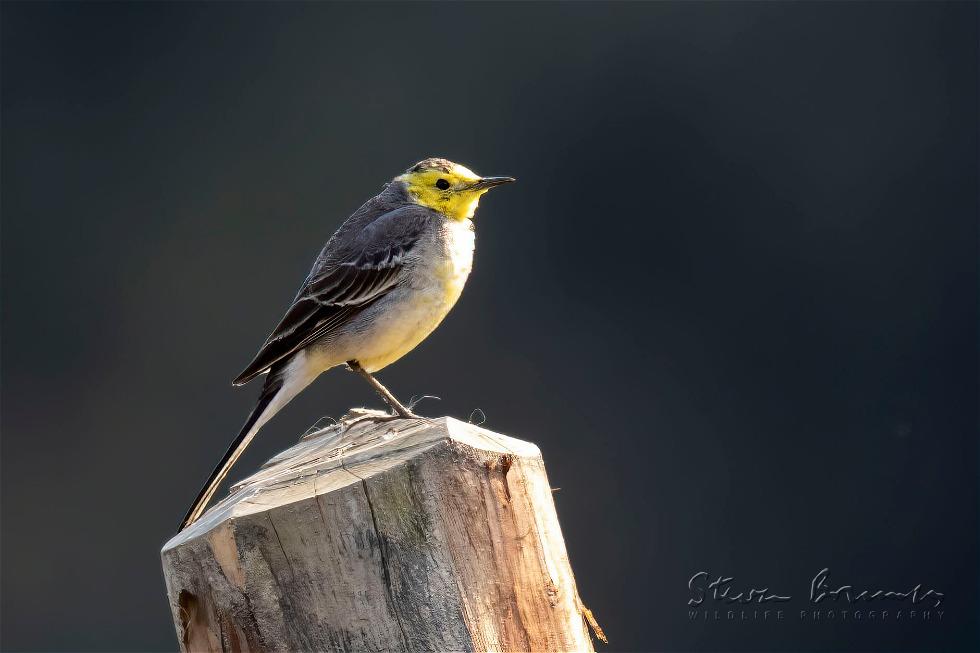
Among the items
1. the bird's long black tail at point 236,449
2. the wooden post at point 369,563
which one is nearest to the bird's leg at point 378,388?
the bird's long black tail at point 236,449

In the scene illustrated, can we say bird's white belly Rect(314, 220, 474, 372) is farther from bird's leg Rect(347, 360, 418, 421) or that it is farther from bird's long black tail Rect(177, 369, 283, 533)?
bird's long black tail Rect(177, 369, 283, 533)

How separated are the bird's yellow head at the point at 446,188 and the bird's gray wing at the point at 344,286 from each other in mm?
292

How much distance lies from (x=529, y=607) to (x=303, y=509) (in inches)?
28.2

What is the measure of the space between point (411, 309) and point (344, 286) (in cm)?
35

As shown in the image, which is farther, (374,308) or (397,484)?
(374,308)

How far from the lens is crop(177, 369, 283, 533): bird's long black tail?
4.22m

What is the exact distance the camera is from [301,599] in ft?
10.1

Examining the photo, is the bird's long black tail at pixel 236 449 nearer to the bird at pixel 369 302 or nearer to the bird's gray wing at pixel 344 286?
the bird at pixel 369 302

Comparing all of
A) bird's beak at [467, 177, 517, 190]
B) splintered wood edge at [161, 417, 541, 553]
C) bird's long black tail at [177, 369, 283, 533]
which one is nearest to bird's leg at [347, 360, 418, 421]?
bird's long black tail at [177, 369, 283, 533]

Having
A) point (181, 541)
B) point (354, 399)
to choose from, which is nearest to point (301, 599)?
point (181, 541)

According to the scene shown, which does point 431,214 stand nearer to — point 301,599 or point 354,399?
point 301,599

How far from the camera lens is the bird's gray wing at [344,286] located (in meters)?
5.50

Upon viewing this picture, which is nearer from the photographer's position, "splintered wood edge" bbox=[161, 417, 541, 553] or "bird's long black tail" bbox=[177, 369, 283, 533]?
"splintered wood edge" bbox=[161, 417, 541, 553]

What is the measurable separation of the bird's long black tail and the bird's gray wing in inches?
4.8
